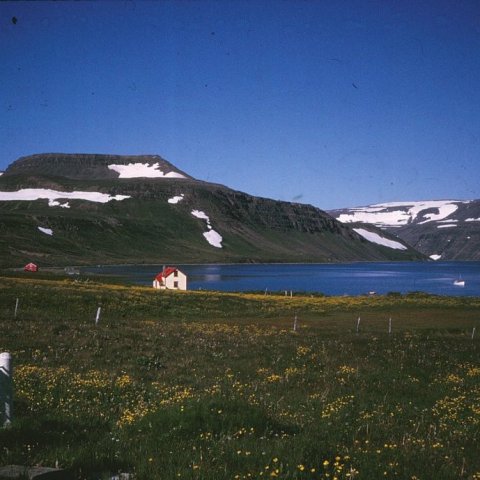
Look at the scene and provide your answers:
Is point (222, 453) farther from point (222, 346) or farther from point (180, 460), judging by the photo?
point (222, 346)

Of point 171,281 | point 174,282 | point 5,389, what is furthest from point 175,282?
point 5,389

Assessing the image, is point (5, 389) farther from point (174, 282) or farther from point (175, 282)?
point (175, 282)

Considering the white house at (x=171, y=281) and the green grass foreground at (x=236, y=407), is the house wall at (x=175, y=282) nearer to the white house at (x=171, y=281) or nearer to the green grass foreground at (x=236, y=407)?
the white house at (x=171, y=281)

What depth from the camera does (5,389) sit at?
9.04 meters

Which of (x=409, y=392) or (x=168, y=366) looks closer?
(x=409, y=392)

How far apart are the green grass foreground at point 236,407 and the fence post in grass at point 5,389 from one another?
9.5 inches

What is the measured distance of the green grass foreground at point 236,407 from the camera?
7414 mm

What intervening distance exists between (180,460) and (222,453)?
0.64 meters

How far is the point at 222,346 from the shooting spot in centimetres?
2380

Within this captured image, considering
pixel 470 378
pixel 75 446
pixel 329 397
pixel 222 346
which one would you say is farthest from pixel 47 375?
pixel 470 378

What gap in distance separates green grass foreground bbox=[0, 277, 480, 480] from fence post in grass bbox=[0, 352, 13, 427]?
24cm

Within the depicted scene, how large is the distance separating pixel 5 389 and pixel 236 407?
170 inches

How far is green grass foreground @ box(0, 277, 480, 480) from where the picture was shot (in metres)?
7.41

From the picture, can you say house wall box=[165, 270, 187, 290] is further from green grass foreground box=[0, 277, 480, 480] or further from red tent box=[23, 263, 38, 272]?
green grass foreground box=[0, 277, 480, 480]
